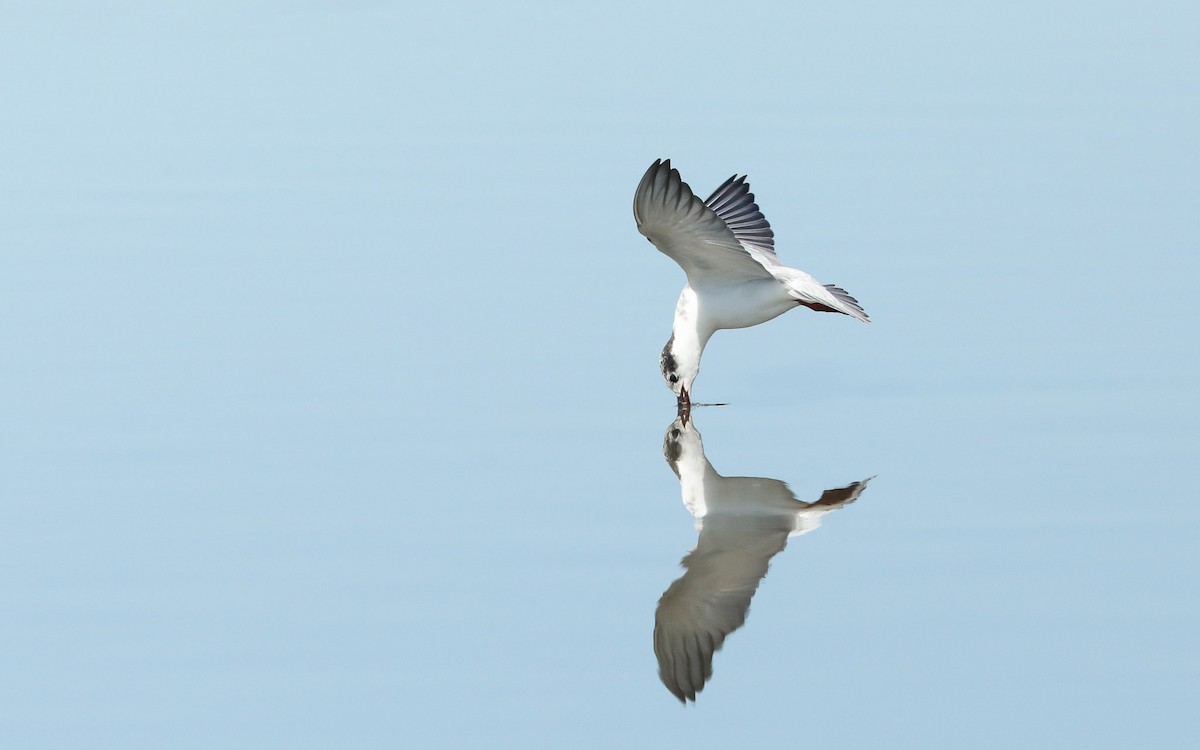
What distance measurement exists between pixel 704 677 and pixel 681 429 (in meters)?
3.08

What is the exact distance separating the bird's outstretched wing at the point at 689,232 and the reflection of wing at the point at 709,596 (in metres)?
1.86

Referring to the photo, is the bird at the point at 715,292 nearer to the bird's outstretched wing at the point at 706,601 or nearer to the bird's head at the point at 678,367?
the bird's head at the point at 678,367

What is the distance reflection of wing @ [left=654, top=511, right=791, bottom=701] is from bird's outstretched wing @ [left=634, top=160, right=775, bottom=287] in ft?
6.11

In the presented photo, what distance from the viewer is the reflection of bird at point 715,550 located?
20.9 feet

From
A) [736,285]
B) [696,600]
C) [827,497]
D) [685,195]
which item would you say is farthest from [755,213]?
[696,600]

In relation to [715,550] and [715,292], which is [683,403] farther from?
[715,550]

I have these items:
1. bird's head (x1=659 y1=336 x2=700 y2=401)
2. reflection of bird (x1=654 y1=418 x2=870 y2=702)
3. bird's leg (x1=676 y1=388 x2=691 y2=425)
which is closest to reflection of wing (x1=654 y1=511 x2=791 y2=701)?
reflection of bird (x1=654 y1=418 x2=870 y2=702)

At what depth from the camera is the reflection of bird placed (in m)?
6.38

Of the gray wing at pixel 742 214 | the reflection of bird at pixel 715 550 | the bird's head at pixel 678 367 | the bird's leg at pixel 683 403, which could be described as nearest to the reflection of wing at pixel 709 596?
the reflection of bird at pixel 715 550

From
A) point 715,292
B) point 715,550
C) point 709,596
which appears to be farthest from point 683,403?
point 709,596

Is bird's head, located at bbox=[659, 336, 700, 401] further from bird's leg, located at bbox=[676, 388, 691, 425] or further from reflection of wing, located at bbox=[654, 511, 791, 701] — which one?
reflection of wing, located at bbox=[654, 511, 791, 701]

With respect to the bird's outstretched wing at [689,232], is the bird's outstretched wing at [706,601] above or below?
below

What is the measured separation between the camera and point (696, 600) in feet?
22.2

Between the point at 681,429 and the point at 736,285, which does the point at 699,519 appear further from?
the point at 736,285
